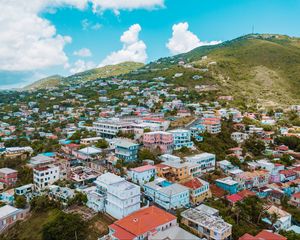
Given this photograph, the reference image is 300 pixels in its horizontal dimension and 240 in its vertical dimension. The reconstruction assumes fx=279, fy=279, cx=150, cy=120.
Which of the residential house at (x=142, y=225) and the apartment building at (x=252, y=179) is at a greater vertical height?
the residential house at (x=142, y=225)

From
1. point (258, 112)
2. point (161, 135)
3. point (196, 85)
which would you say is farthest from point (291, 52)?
point (161, 135)

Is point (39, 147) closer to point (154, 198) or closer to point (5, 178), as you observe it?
point (5, 178)

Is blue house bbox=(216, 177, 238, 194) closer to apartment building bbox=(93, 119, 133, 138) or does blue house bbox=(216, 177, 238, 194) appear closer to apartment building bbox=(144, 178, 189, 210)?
apartment building bbox=(144, 178, 189, 210)

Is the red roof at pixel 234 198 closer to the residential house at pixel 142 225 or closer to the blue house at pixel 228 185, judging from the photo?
the blue house at pixel 228 185

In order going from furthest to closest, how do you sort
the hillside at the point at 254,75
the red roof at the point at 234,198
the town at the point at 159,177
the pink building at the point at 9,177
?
1. the hillside at the point at 254,75
2. the pink building at the point at 9,177
3. the red roof at the point at 234,198
4. the town at the point at 159,177

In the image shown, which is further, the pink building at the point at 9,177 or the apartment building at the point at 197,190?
the pink building at the point at 9,177

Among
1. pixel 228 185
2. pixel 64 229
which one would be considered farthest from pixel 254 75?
pixel 64 229

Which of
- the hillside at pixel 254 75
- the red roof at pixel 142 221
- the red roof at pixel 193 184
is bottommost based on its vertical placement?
the red roof at pixel 142 221

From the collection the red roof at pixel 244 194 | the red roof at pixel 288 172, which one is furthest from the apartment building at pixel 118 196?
the red roof at pixel 288 172
